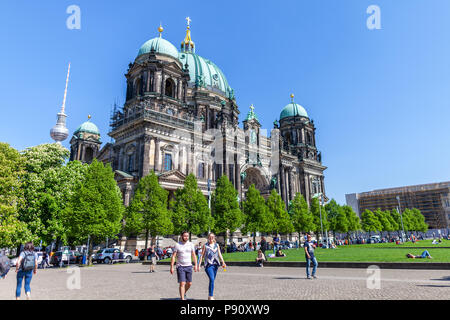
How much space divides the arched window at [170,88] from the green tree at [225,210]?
19851mm

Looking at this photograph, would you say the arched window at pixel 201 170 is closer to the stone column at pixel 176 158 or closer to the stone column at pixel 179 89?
the stone column at pixel 176 158

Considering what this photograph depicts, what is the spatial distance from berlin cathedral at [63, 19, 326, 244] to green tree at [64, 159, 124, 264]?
36.5 feet

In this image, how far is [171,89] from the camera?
55406 millimetres

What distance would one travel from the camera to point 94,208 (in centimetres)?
2992

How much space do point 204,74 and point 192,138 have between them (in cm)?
2399

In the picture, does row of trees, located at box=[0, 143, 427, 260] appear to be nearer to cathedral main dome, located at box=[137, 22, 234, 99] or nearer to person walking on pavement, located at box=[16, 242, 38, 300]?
person walking on pavement, located at box=[16, 242, 38, 300]

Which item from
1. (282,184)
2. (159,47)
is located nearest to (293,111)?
(282,184)

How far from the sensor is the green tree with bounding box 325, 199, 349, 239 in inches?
2562

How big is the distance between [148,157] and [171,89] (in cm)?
1620

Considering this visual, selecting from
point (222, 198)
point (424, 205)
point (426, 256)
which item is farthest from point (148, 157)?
point (424, 205)

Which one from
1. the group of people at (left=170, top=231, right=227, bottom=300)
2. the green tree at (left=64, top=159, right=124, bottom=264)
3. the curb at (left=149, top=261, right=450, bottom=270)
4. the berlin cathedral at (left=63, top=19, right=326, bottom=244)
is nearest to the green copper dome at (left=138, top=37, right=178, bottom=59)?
the berlin cathedral at (left=63, top=19, right=326, bottom=244)

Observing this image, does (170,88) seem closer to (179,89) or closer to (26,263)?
(179,89)
